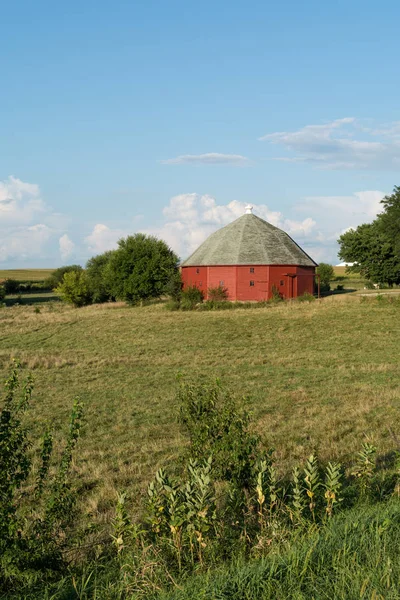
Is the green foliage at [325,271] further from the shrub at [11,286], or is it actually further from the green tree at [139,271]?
the shrub at [11,286]

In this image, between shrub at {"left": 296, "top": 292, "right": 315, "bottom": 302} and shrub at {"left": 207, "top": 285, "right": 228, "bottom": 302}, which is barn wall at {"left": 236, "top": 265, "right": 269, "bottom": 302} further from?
shrub at {"left": 296, "top": 292, "right": 315, "bottom": 302}

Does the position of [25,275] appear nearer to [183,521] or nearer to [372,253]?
[372,253]

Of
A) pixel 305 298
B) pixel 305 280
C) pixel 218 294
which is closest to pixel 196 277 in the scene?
pixel 218 294

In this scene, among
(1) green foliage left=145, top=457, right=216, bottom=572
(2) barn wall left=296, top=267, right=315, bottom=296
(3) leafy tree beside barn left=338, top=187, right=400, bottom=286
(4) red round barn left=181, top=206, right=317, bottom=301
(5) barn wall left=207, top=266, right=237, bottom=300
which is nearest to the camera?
(1) green foliage left=145, top=457, right=216, bottom=572

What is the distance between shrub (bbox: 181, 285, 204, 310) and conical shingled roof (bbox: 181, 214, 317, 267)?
3036 millimetres

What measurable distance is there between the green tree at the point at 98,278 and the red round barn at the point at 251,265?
57.9 ft

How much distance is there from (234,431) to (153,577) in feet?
10.7

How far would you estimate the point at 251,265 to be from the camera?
50312 millimetres

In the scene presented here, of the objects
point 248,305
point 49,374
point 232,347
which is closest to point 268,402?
point 49,374

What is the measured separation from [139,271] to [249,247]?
38.1ft

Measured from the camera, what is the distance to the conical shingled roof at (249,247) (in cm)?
5116

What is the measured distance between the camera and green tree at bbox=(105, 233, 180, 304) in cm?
A: 5647

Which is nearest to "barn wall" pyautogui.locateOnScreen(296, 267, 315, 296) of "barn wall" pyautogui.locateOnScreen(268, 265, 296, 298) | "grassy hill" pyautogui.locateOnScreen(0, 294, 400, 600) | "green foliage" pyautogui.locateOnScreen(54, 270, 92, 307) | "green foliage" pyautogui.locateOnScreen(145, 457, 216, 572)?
"barn wall" pyautogui.locateOnScreen(268, 265, 296, 298)

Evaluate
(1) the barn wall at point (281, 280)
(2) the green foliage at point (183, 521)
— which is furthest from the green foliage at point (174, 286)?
(2) the green foliage at point (183, 521)
